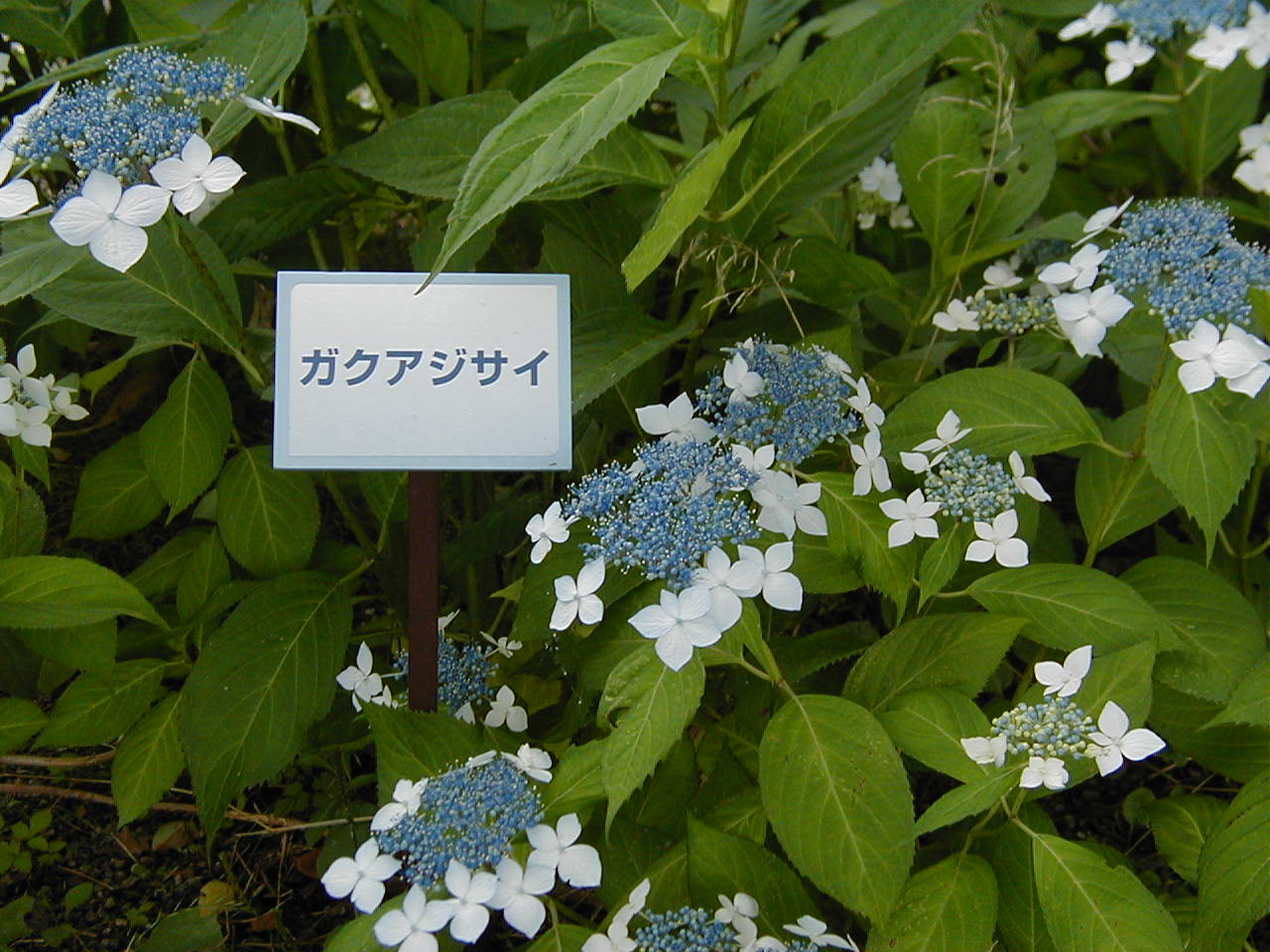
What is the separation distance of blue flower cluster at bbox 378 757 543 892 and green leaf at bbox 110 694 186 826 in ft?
1.45

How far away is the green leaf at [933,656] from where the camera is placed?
3.37ft

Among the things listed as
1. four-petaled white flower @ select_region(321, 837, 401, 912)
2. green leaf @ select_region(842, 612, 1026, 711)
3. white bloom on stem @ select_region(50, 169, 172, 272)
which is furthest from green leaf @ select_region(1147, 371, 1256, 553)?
white bloom on stem @ select_region(50, 169, 172, 272)

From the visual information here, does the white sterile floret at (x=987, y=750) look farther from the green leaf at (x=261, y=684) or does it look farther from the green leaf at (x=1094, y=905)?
the green leaf at (x=261, y=684)

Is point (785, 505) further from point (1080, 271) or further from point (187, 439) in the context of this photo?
point (187, 439)

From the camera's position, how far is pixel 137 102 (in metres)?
0.94

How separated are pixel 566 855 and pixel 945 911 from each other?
303mm

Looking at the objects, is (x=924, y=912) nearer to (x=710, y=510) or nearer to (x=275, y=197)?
(x=710, y=510)

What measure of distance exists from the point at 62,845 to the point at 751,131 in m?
1.12

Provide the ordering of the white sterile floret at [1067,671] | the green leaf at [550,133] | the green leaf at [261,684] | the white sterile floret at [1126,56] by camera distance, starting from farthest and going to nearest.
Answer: the white sterile floret at [1126,56] < the green leaf at [261,684] < the white sterile floret at [1067,671] < the green leaf at [550,133]

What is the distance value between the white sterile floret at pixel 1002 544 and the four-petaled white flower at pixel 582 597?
322 mm

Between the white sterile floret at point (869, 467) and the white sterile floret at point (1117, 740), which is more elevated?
the white sterile floret at point (869, 467)

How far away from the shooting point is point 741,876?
0.96m

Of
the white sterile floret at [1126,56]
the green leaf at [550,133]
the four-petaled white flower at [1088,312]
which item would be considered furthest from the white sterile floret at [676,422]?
the white sterile floret at [1126,56]

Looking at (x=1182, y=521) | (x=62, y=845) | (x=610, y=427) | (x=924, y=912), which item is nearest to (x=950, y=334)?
(x=1182, y=521)
